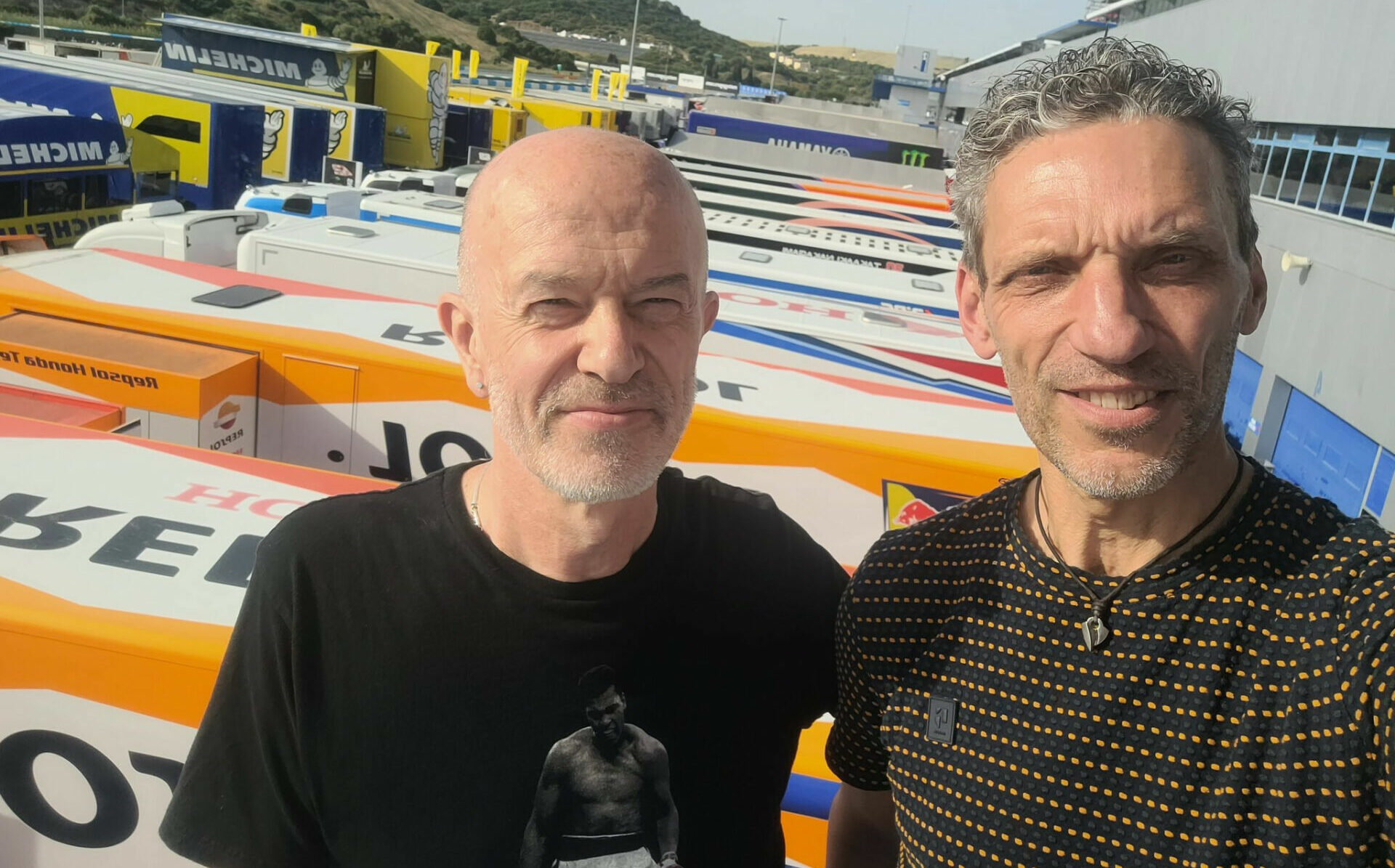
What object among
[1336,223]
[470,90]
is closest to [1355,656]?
[1336,223]

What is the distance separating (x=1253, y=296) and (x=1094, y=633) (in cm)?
64

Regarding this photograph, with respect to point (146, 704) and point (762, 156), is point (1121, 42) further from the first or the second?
point (762, 156)

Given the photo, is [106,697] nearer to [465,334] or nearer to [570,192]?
[465,334]

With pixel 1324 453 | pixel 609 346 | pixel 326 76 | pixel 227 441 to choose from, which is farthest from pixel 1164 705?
pixel 326 76

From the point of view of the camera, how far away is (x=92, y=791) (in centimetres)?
268

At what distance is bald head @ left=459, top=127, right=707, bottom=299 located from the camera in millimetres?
1771

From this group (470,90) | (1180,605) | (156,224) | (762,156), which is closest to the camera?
(1180,605)

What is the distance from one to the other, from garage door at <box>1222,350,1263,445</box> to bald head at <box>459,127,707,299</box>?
17.9 meters

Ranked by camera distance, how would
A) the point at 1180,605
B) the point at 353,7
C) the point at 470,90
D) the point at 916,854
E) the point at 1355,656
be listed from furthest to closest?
the point at 353,7, the point at 470,90, the point at 916,854, the point at 1180,605, the point at 1355,656

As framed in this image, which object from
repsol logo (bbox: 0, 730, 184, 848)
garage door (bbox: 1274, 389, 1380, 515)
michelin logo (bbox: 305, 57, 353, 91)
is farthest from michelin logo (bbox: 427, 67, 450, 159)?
repsol logo (bbox: 0, 730, 184, 848)

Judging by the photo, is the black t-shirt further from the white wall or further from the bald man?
the white wall

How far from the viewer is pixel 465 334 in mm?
1980

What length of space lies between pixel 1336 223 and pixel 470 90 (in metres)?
29.5

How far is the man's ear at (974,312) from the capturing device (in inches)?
71.9
